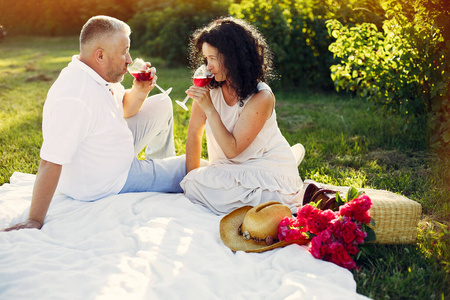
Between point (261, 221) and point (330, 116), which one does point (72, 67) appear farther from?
point (330, 116)

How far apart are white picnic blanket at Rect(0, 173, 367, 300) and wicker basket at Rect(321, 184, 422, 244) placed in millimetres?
541

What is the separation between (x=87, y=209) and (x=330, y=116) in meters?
4.49

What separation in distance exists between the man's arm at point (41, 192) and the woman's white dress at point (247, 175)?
1.15 meters

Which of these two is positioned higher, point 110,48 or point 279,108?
point 110,48

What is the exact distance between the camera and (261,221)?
128 inches

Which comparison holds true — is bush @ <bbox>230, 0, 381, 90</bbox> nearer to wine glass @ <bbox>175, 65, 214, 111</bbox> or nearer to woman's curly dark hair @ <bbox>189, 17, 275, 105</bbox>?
woman's curly dark hair @ <bbox>189, 17, 275, 105</bbox>

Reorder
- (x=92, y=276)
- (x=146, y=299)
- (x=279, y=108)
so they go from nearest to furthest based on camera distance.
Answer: (x=146, y=299) → (x=92, y=276) → (x=279, y=108)

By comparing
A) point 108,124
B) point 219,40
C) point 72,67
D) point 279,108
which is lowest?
point 279,108

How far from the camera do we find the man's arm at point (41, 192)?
333 centimetres

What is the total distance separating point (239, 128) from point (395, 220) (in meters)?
1.38

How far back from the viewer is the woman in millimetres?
3738

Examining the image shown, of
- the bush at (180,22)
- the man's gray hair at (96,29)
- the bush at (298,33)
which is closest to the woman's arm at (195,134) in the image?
the man's gray hair at (96,29)

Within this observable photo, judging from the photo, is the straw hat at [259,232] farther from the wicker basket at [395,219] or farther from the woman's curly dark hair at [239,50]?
the woman's curly dark hair at [239,50]

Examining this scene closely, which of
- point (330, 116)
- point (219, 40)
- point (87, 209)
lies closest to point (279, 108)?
point (330, 116)
